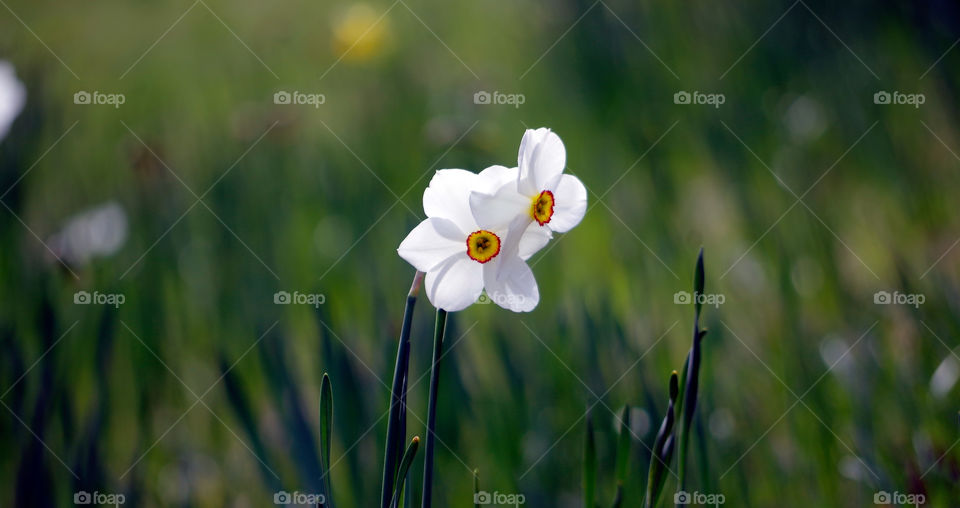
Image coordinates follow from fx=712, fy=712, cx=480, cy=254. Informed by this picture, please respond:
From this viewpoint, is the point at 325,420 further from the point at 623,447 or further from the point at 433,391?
the point at 623,447

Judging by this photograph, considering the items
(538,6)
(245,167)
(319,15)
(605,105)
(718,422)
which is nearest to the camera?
(718,422)

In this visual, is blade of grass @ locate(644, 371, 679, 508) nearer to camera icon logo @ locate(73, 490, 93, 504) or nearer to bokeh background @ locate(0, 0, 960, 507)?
bokeh background @ locate(0, 0, 960, 507)

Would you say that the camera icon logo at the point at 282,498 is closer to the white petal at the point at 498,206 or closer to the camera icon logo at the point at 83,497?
the camera icon logo at the point at 83,497

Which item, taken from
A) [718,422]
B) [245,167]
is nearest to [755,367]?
[718,422]

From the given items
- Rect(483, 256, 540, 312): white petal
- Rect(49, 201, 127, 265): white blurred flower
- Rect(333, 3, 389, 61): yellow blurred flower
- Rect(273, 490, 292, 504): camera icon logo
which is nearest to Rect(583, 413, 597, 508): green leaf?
Rect(483, 256, 540, 312): white petal

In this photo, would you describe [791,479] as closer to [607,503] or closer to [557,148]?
[607,503]

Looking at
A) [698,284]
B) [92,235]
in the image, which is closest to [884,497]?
[698,284]

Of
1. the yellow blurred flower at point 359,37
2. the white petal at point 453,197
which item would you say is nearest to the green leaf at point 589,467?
the white petal at point 453,197
